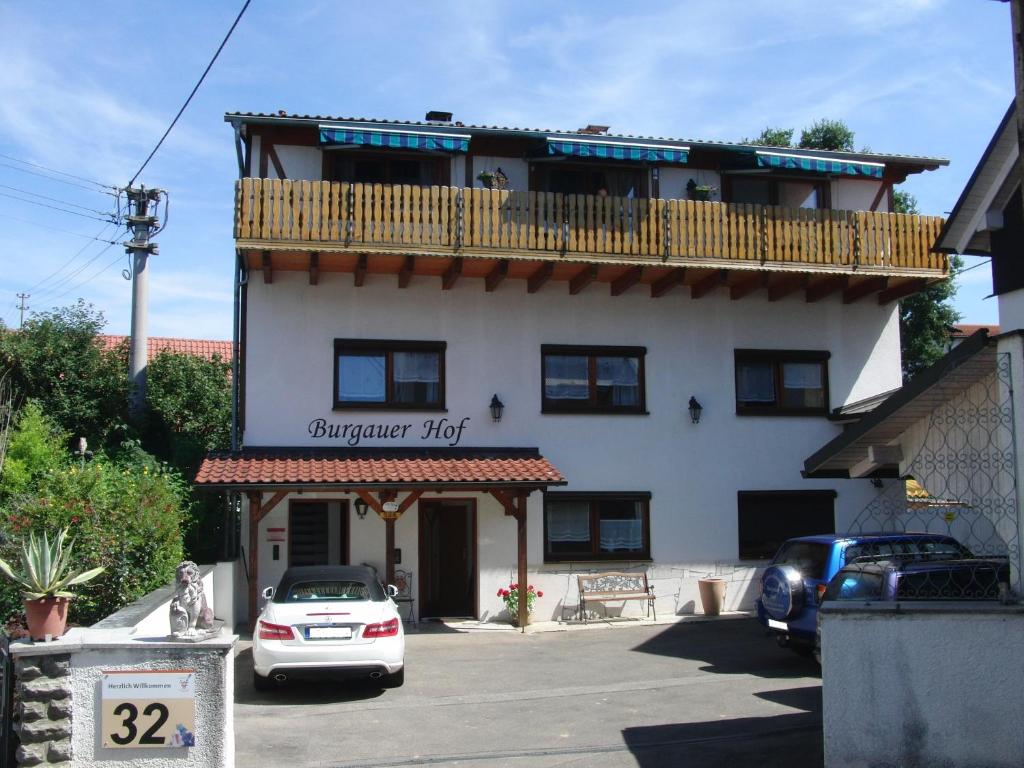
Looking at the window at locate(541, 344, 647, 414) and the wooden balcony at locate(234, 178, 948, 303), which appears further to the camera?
the window at locate(541, 344, 647, 414)

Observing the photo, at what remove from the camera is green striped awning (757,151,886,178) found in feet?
63.3

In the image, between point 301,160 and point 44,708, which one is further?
point 301,160

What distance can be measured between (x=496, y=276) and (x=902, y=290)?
26.9 feet

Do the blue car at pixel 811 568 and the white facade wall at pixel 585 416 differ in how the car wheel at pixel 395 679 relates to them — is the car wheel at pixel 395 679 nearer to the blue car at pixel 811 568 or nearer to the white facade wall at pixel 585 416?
the blue car at pixel 811 568

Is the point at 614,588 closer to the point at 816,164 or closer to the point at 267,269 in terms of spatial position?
the point at 267,269

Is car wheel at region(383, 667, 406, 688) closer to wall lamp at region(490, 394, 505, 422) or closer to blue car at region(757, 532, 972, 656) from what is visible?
blue car at region(757, 532, 972, 656)

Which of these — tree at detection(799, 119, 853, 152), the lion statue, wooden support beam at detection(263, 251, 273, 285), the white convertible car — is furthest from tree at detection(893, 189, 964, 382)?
the lion statue

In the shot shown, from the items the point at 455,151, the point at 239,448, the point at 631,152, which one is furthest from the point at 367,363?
the point at 631,152

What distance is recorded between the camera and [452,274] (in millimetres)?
17969

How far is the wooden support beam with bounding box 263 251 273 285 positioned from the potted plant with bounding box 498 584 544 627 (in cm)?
693

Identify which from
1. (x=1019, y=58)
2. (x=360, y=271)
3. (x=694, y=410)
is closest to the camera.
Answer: (x=1019, y=58)

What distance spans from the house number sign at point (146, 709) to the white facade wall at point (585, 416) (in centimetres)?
1009

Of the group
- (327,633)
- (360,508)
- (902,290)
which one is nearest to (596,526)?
(360,508)

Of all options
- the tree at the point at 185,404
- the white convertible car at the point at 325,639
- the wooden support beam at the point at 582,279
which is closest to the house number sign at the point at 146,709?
the white convertible car at the point at 325,639
